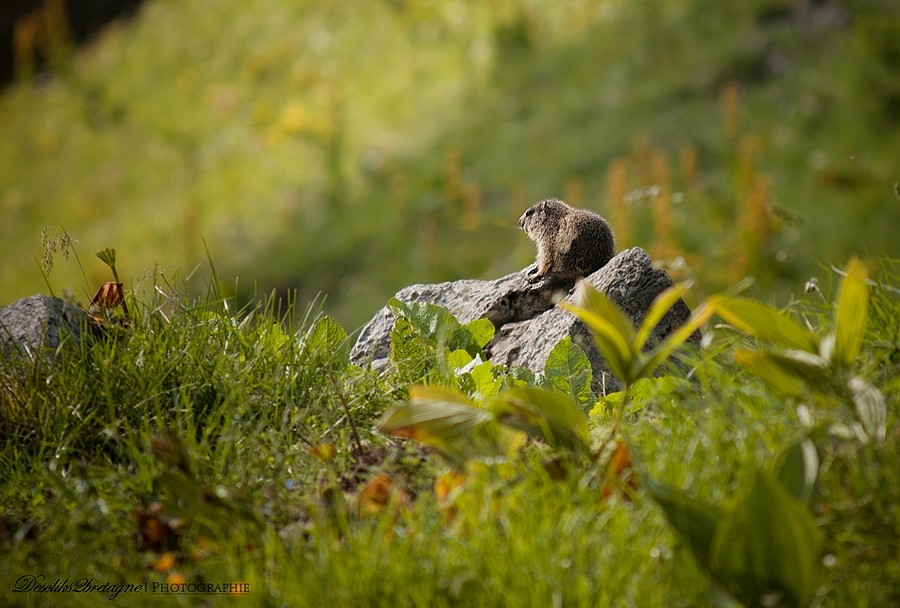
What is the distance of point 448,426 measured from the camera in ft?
6.73

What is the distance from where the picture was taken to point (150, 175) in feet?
35.0

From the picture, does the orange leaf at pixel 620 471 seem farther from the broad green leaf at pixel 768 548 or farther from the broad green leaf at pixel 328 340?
the broad green leaf at pixel 328 340

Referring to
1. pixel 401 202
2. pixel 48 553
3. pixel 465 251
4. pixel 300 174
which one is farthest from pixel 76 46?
pixel 48 553

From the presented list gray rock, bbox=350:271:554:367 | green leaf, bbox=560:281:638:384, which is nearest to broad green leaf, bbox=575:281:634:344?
green leaf, bbox=560:281:638:384

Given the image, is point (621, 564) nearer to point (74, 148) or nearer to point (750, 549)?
point (750, 549)

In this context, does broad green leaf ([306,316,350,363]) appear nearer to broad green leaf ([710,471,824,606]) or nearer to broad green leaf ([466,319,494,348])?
broad green leaf ([466,319,494,348])

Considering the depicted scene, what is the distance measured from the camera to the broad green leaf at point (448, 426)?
204cm

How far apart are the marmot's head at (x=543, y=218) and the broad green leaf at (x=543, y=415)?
1597mm

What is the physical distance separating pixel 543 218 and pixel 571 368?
1059 mm

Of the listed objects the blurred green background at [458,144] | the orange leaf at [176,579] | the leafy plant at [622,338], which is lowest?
the blurred green background at [458,144]

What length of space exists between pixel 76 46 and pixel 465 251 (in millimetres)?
9212

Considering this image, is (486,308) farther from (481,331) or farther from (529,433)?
(529,433)

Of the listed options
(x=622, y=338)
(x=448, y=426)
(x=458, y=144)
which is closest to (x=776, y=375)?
(x=622, y=338)

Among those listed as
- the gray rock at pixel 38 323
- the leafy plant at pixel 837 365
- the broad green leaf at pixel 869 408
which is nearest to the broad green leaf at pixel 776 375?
the leafy plant at pixel 837 365
